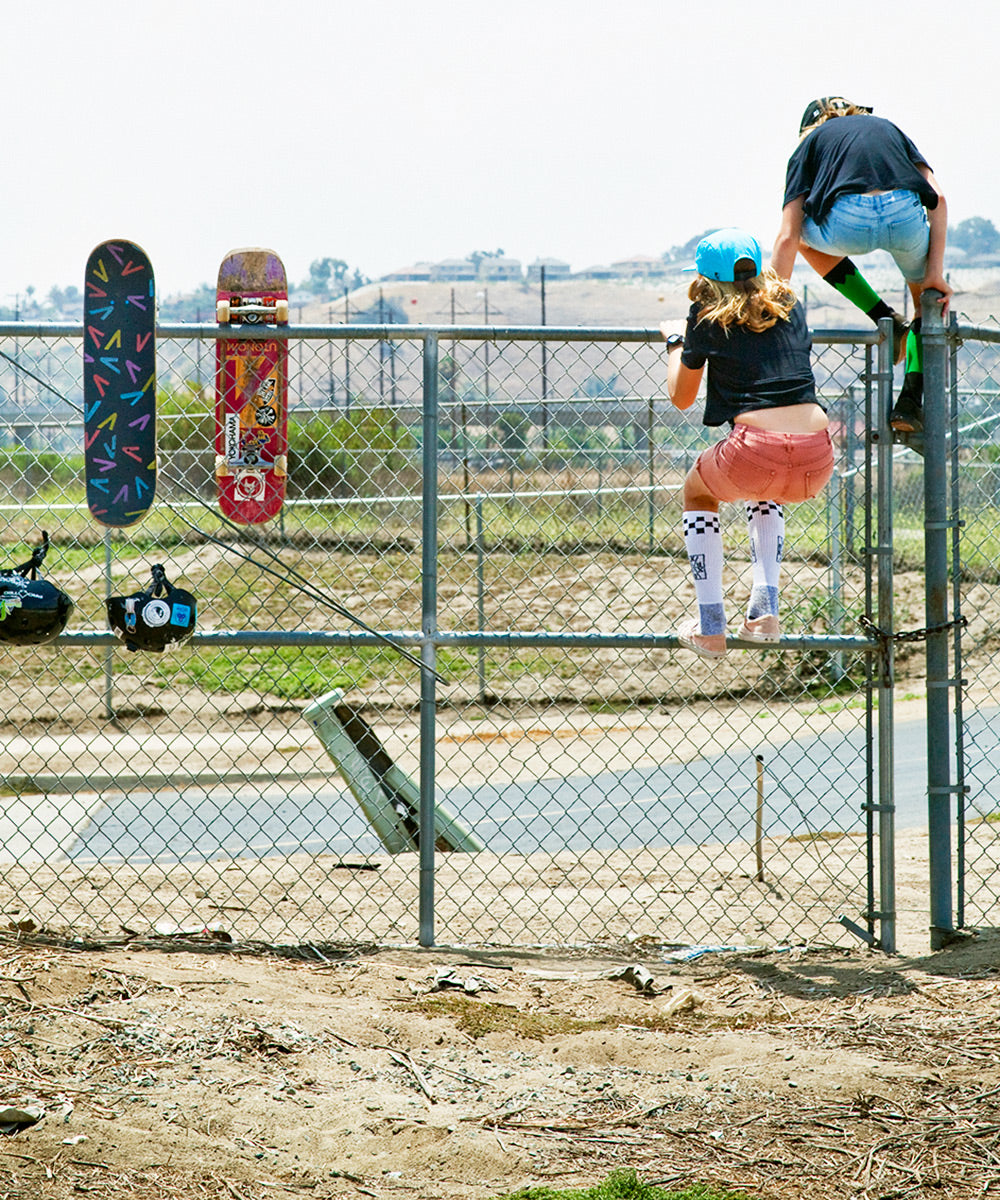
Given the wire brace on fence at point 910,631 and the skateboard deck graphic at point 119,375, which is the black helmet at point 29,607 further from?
the wire brace on fence at point 910,631

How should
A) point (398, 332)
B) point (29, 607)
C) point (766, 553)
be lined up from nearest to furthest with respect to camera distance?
point (29, 607) < point (766, 553) < point (398, 332)

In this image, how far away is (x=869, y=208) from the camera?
175 inches

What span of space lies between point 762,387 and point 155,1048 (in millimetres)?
2764

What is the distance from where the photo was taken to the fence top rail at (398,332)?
437cm


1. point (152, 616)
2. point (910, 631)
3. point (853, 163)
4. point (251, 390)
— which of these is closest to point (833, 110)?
point (853, 163)

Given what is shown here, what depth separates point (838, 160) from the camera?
4492mm

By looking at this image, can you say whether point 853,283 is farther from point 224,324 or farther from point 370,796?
point 370,796

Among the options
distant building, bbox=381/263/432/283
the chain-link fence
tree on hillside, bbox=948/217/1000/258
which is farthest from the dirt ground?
tree on hillside, bbox=948/217/1000/258

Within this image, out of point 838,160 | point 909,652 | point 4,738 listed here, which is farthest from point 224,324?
point 909,652

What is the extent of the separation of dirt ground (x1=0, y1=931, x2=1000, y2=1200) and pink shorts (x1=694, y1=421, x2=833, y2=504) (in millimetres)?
1667

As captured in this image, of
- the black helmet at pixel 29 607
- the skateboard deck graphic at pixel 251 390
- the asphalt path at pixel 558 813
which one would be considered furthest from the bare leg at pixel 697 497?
the asphalt path at pixel 558 813

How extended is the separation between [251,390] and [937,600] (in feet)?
8.66

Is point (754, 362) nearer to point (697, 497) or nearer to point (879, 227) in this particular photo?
point (697, 497)

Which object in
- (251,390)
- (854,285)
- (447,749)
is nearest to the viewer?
(251,390)
